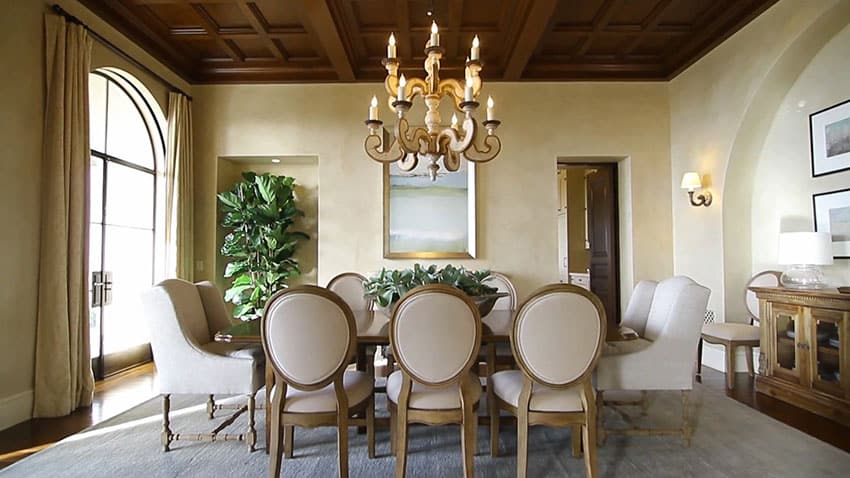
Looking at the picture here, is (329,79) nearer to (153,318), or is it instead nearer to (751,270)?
(153,318)

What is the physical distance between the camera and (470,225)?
5.59m

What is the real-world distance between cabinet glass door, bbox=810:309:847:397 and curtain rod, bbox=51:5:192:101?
20.1 ft

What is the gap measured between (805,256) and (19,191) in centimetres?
576

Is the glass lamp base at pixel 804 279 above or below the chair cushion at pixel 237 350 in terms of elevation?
above

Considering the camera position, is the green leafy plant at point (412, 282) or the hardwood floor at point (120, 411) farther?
the hardwood floor at point (120, 411)

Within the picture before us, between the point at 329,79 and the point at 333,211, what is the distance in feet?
5.26

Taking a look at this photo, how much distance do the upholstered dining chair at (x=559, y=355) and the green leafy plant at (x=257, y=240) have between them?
3846mm

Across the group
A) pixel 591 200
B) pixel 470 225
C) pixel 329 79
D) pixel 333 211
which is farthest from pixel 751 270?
pixel 329 79

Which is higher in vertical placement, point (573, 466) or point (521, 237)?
point (521, 237)

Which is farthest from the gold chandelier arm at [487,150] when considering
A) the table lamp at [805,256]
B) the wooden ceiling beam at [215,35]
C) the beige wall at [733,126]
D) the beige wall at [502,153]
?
the wooden ceiling beam at [215,35]

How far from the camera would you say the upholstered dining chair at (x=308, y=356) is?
7.47ft

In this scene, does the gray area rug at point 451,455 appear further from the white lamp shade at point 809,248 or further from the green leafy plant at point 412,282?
the white lamp shade at point 809,248

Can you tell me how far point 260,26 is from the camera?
448cm

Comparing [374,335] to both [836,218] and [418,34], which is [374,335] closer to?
[418,34]
